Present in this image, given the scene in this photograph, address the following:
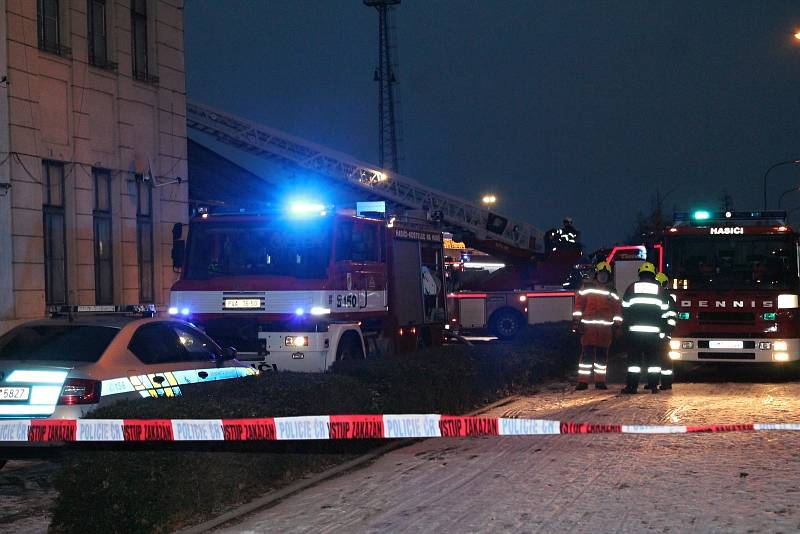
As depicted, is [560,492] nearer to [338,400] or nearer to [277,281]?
[338,400]

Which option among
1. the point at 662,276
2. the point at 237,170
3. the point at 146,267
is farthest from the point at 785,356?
the point at 237,170

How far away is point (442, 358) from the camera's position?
12500mm

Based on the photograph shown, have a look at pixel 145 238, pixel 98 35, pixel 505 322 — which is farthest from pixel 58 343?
pixel 505 322

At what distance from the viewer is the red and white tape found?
290 inches

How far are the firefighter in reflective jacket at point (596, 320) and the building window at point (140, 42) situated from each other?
1144cm

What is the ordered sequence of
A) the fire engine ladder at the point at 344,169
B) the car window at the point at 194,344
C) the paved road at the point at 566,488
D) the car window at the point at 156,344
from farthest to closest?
the fire engine ladder at the point at 344,169 < the car window at the point at 194,344 < the car window at the point at 156,344 < the paved road at the point at 566,488

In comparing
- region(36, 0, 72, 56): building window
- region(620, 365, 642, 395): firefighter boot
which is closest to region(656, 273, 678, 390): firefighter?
region(620, 365, 642, 395): firefighter boot

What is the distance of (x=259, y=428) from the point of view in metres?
7.79

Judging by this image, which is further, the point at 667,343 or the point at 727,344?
the point at 727,344

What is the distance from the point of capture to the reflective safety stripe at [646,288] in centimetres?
1445

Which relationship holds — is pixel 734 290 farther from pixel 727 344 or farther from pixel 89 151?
pixel 89 151

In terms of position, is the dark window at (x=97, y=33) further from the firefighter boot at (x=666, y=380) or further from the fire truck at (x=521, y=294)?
the firefighter boot at (x=666, y=380)

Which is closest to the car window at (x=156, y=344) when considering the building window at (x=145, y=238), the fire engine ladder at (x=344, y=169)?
the building window at (x=145, y=238)

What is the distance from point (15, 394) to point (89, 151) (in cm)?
1211
